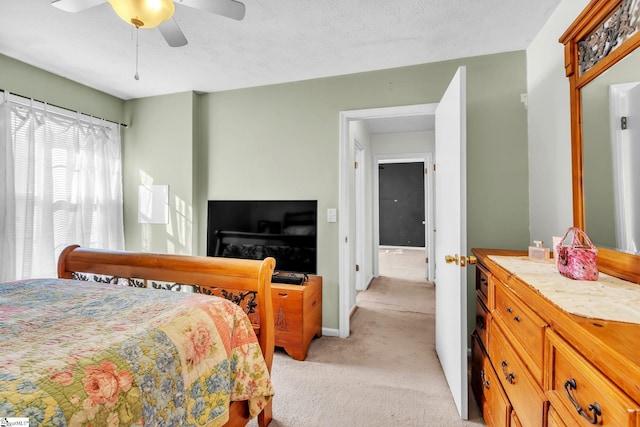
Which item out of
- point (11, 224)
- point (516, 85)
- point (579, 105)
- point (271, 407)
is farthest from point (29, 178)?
point (516, 85)

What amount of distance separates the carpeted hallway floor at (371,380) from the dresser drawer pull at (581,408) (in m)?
1.11

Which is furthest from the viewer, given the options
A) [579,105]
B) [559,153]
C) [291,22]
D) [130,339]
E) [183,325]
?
[291,22]

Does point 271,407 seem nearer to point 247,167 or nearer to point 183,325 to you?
point 183,325

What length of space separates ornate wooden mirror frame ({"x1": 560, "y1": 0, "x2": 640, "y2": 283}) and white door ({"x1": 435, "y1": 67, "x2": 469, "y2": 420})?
51 centimetres

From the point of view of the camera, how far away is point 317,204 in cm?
278

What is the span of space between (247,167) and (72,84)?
1.92m

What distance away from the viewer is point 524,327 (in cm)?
106

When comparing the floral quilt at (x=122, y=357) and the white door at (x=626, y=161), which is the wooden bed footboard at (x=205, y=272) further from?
the white door at (x=626, y=161)

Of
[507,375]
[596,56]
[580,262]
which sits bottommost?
[507,375]

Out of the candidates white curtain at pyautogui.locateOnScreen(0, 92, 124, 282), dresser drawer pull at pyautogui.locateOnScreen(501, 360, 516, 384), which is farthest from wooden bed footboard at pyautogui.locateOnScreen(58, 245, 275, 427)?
dresser drawer pull at pyautogui.locateOnScreen(501, 360, 516, 384)

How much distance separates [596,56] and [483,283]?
1.23 metres

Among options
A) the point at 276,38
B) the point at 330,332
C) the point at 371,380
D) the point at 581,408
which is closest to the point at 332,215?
the point at 330,332

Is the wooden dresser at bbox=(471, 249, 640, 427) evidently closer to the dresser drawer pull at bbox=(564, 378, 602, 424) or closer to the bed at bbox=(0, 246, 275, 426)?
the dresser drawer pull at bbox=(564, 378, 602, 424)

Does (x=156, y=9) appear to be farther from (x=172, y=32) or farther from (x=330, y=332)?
(x=330, y=332)
